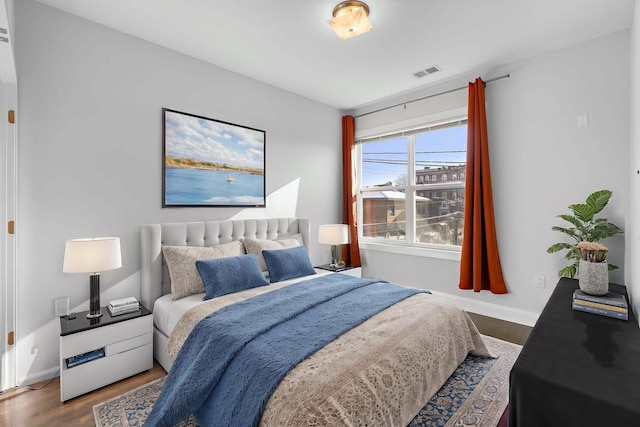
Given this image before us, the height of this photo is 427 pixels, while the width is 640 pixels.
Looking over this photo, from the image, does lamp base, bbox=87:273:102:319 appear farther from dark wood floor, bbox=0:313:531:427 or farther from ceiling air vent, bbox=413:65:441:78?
ceiling air vent, bbox=413:65:441:78

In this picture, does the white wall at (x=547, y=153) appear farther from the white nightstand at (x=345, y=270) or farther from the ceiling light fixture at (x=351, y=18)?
the ceiling light fixture at (x=351, y=18)

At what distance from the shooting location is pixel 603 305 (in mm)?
1580

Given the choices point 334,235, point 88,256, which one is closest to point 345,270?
point 334,235

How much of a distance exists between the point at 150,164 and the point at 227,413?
2.22 meters

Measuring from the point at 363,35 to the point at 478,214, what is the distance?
2166mm

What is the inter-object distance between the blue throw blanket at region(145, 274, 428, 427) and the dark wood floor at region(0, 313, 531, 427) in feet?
2.12

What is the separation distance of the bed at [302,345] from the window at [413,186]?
1.69 metres

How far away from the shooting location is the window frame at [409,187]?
377cm

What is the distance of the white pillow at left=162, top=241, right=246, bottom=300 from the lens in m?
2.52

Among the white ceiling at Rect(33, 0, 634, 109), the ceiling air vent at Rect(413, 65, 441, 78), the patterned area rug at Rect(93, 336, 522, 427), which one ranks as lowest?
the patterned area rug at Rect(93, 336, 522, 427)

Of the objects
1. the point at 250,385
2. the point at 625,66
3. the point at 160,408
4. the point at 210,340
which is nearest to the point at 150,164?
the point at 210,340

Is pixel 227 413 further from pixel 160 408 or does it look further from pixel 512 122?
pixel 512 122

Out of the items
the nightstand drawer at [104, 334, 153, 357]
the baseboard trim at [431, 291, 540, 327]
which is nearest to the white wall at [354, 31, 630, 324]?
the baseboard trim at [431, 291, 540, 327]

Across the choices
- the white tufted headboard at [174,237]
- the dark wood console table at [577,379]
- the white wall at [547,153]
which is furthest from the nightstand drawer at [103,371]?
the white wall at [547,153]
